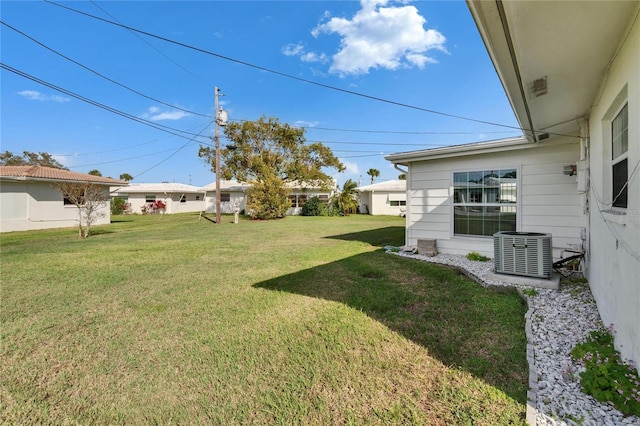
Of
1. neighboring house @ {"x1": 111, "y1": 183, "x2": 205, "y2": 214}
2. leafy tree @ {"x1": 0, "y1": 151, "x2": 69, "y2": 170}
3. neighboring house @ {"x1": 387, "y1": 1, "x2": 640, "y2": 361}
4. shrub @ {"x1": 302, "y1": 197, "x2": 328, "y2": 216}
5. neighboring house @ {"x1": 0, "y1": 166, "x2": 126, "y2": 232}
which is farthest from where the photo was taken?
leafy tree @ {"x1": 0, "y1": 151, "x2": 69, "y2": 170}

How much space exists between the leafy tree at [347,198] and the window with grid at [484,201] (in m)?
16.7

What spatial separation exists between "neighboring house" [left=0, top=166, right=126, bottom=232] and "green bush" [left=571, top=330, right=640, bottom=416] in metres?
15.6

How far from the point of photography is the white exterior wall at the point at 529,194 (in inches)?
225

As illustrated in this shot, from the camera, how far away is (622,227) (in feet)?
7.82

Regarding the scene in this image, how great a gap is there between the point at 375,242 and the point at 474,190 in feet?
12.0

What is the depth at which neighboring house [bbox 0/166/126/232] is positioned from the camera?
13.2m

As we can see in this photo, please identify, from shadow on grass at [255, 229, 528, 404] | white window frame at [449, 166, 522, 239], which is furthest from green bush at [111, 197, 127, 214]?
white window frame at [449, 166, 522, 239]

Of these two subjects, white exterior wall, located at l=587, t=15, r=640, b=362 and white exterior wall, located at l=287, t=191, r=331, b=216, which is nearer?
white exterior wall, located at l=587, t=15, r=640, b=362

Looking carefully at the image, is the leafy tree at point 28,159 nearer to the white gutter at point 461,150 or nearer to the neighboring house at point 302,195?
the neighboring house at point 302,195

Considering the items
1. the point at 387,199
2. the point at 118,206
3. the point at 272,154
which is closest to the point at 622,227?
the point at 387,199

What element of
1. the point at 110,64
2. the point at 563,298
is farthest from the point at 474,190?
the point at 110,64

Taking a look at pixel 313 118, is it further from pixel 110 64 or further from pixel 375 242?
pixel 375 242

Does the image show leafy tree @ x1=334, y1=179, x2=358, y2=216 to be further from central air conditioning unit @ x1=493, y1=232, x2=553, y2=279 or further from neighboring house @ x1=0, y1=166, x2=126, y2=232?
central air conditioning unit @ x1=493, y1=232, x2=553, y2=279

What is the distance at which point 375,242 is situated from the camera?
9617mm
